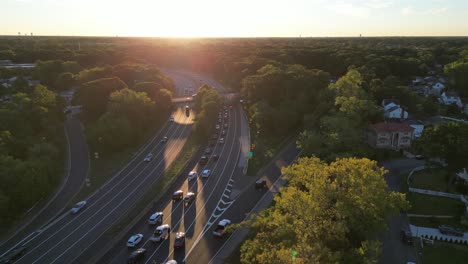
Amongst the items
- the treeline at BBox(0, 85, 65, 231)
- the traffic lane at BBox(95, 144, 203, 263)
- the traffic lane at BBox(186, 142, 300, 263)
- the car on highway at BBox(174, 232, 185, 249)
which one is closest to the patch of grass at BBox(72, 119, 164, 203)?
the treeline at BBox(0, 85, 65, 231)

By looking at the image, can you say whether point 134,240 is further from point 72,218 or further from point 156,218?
point 72,218

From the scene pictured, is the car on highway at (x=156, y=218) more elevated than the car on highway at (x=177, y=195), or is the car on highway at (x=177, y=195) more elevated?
the car on highway at (x=177, y=195)

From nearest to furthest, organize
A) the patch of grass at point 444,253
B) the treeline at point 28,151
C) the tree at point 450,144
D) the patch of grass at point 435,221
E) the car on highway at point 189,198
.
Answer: the patch of grass at point 444,253 < the patch of grass at point 435,221 < the treeline at point 28,151 < the tree at point 450,144 < the car on highway at point 189,198

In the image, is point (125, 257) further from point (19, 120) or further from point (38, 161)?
point (19, 120)

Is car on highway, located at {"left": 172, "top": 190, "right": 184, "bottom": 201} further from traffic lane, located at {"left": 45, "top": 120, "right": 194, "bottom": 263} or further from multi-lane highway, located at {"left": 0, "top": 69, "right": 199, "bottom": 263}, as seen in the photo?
multi-lane highway, located at {"left": 0, "top": 69, "right": 199, "bottom": 263}

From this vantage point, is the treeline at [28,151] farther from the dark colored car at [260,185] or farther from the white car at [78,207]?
the dark colored car at [260,185]

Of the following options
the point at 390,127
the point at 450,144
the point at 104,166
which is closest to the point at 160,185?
the point at 104,166

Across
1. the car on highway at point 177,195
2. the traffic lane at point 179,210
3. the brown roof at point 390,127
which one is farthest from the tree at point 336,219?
the brown roof at point 390,127
